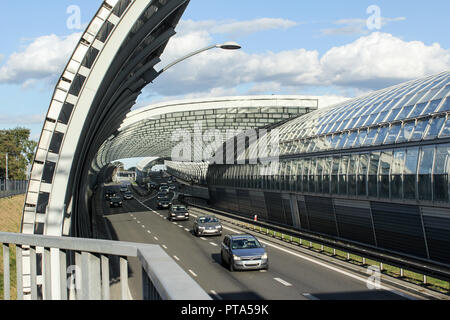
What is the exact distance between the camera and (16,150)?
81.6 m

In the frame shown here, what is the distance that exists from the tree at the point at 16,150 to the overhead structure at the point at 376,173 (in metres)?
42.9

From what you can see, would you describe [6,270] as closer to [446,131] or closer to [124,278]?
[124,278]

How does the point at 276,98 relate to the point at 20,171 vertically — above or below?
above

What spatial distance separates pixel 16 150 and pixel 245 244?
2504 inches

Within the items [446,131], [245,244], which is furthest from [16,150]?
[446,131]

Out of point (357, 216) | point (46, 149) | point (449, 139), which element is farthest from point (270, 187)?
point (46, 149)

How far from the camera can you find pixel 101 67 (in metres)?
12.9

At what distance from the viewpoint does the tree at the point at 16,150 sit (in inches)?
3034

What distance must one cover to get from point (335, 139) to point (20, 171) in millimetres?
55632

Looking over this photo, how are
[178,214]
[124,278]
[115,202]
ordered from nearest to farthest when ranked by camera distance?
1. [124,278]
2. [178,214]
3. [115,202]

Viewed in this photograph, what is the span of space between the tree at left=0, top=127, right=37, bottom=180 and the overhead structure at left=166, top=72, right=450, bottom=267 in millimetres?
42895

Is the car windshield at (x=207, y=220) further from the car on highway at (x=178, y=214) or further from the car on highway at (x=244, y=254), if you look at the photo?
the car on highway at (x=244, y=254)
